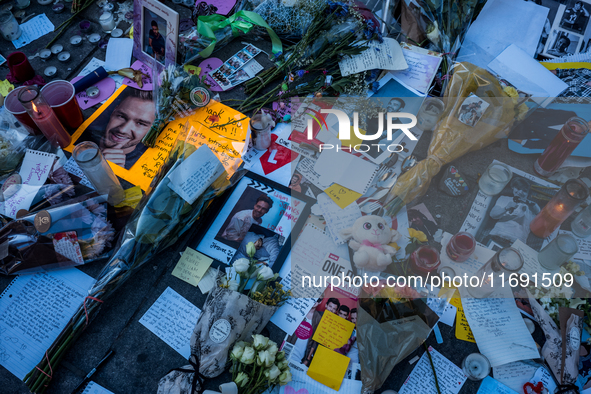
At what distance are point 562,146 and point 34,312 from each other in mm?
2522

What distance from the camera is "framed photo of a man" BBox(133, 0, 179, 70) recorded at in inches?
76.4

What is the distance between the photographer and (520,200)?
179 cm

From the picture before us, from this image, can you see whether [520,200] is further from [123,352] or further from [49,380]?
[49,380]

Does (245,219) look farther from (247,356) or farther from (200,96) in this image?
(200,96)

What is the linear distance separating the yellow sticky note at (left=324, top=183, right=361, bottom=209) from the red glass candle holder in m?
1.85

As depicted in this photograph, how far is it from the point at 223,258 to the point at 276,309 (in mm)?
334

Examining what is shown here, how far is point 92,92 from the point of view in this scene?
2.08 meters

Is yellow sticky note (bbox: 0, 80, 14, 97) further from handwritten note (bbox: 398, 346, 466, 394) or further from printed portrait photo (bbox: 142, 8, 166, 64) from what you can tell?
handwritten note (bbox: 398, 346, 466, 394)

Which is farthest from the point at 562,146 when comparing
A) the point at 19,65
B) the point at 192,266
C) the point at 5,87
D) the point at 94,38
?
the point at 5,87

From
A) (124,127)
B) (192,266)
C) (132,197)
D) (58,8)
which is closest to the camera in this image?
(192,266)

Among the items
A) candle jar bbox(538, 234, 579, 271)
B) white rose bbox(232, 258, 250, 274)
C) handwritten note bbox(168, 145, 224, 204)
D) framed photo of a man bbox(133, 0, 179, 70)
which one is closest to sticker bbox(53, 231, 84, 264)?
handwritten note bbox(168, 145, 224, 204)

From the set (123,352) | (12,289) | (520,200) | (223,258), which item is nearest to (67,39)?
(12,289)

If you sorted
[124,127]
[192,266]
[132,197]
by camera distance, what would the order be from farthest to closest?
[124,127]
[132,197]
[192,266]

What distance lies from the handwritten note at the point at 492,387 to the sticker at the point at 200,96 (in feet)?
6.17
